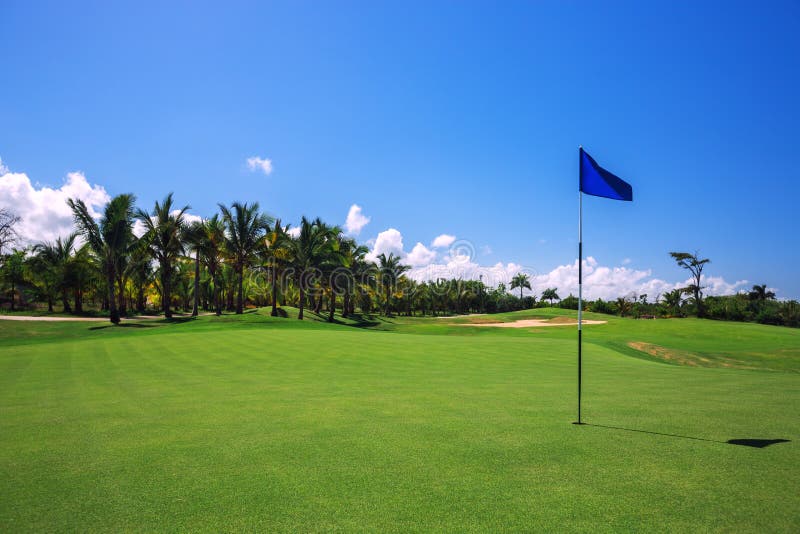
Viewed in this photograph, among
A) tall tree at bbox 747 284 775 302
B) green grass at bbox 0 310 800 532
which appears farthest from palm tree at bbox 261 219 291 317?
tall tree at bbox 747 284 775 302

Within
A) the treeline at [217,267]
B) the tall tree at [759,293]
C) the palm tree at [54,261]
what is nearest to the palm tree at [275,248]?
the treeline at [217,267]

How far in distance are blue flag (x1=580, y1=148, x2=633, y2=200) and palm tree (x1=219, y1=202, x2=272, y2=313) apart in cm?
4312

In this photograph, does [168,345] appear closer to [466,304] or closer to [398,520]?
[398,520]

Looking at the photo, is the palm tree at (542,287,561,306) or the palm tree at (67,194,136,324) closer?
the palm tree at (67,194,136,324)

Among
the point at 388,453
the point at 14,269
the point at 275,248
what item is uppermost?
the point at 275,248

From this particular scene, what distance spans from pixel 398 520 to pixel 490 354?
16.1 m

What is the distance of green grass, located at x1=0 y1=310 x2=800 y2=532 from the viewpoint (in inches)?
157

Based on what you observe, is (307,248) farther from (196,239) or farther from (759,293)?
(759,293)

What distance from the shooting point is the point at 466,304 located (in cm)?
11988

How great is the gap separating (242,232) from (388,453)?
147 feet

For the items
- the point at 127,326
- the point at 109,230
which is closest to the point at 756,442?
the point at 127,326

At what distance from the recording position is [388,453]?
5.61m

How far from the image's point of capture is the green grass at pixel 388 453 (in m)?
4.00

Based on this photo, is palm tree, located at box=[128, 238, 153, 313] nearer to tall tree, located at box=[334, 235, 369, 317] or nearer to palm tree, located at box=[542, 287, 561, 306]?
tall tree, located at box=[334, 235, 369, 317]
